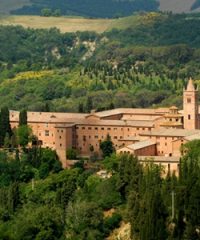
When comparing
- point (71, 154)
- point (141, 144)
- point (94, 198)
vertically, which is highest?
point (141, 144)

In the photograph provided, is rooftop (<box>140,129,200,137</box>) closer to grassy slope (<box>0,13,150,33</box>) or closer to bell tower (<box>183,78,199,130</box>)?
bell tower (<box>183,78,199,130</box>)

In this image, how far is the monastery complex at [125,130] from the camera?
2544 inches

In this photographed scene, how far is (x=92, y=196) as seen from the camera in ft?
199

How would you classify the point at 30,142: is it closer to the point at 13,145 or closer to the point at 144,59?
the point at 13,145

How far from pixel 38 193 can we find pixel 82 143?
6984 mm

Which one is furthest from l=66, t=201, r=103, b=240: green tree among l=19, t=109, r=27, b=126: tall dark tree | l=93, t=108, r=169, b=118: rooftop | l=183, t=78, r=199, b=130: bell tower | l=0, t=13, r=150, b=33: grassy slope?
l=0, t=13, r=150, b=33: grassy slope

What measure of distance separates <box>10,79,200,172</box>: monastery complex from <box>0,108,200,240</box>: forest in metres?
1.02

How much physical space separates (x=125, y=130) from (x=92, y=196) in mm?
9088

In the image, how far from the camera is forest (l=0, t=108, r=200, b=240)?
5184 cm

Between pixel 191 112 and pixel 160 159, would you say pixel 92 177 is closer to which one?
pixel 160 159

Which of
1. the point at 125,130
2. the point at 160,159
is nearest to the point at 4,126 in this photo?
the point at 125,130

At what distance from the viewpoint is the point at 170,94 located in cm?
10125

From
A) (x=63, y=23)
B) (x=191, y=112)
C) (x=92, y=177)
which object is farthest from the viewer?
(x=63, y=23)

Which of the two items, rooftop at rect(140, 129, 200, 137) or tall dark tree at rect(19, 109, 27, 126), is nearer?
rooftop at rect(140, 129, 200, 137)
